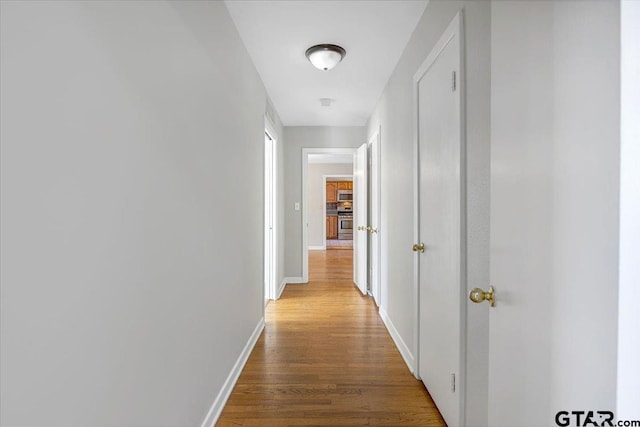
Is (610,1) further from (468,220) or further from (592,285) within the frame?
(468,220)

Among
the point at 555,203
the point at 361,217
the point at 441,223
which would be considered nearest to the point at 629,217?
the point at 555,203

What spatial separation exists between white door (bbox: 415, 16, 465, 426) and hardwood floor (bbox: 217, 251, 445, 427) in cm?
24

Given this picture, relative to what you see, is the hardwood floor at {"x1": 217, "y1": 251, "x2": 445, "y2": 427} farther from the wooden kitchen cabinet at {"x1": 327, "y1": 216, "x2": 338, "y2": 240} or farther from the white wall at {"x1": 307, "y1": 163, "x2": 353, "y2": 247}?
the wooden kitchen cabinet at {"x1": 327, "y1": 216, "x2": 338, "y2": 240}

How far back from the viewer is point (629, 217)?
21.1 inches

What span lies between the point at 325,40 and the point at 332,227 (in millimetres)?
9601

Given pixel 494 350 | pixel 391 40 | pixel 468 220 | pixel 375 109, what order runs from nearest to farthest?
pixel 494 350, pixel 468 220, pixel 391 40, pixel 375 109

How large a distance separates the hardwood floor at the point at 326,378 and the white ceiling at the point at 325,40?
7.79 ft

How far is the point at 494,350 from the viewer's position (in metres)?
1.00

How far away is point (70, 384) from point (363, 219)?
4088 mm

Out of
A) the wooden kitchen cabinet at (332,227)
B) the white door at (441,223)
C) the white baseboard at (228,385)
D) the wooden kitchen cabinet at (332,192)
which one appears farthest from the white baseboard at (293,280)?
the wooden kitchen cabinet at (332,192)

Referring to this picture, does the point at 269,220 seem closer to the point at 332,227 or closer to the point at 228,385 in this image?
the point at 228,385

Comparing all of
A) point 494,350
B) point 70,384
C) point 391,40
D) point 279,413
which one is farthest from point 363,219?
point 70,384

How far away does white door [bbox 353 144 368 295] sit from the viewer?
15.2ft

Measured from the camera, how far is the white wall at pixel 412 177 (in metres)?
1.44
